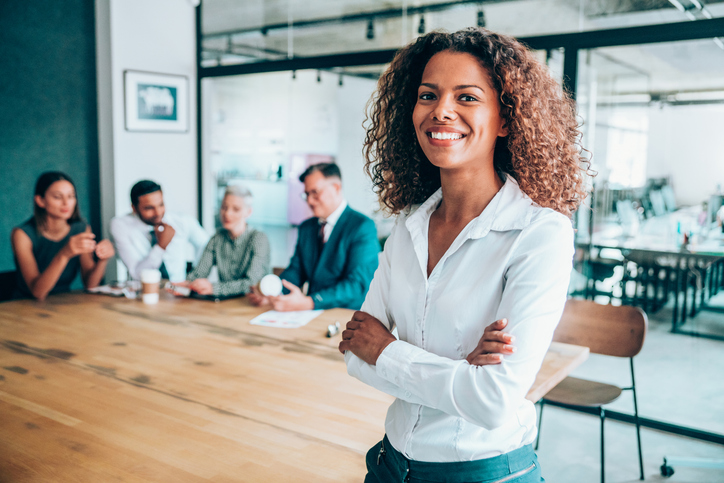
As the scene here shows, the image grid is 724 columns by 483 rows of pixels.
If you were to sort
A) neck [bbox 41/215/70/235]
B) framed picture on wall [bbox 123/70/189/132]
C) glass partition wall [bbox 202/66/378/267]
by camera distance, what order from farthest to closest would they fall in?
framed picture on wall [bbox 123/70/189/132]
glass partition wall [bbox 202/66/378/267]
neck [bbox 41/215/70/235]

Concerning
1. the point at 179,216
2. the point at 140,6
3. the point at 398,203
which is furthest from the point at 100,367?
the point at 140,6

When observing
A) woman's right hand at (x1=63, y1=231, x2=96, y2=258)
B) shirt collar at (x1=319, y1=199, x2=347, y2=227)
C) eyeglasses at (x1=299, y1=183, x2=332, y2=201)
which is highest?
eyeglasses at (x1=299, y1=183, x2=332, y2=201)

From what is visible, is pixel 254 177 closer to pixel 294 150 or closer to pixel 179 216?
pixel 294 150

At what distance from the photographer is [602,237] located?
378cm

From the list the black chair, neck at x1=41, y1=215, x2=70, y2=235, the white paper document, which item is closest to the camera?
the white paper document

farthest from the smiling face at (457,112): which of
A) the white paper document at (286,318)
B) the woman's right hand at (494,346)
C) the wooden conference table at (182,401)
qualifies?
the white paper document at (286,318)

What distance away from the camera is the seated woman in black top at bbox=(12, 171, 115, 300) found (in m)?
3.07

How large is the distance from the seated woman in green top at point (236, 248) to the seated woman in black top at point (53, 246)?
560 millimetres

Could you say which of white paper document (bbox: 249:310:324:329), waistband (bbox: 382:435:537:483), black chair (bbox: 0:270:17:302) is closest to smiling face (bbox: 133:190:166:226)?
black chair (bbox: 0:270:17:302)

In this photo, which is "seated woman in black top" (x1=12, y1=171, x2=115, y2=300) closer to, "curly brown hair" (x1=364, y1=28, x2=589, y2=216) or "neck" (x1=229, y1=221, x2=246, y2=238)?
"neck" (x1=229, y1=221, x2=246, y2=238)

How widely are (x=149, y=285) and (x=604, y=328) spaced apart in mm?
2213

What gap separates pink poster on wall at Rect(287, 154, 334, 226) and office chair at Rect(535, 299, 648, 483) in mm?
2694

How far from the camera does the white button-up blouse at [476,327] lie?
97 cm

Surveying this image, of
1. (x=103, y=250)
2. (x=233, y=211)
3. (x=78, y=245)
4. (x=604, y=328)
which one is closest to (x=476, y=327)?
(x=604, y=328)
